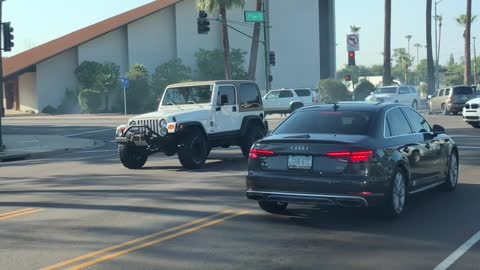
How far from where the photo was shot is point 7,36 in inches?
992

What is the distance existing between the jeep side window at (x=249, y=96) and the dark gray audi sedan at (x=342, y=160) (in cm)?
740

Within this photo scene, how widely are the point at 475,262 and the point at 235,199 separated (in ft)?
15.3

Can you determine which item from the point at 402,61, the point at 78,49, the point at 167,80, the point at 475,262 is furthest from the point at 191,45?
the point at 402,61

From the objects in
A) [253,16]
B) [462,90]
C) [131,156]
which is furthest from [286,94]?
[131,156]

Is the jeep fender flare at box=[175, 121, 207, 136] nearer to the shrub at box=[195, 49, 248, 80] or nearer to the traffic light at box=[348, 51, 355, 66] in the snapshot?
the traffic light at box=[348, 51, 355, 66]

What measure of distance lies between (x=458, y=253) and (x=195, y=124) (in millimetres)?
8927

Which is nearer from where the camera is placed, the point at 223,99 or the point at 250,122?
the point at 223,99

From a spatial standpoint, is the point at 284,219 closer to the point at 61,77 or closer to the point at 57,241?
the point at 57,241

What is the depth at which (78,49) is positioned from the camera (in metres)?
58.6

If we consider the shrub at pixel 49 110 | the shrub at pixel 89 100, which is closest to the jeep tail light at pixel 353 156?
the shrub at pixel 89 100

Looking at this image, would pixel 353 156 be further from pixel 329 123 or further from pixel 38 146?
pixel 38 146

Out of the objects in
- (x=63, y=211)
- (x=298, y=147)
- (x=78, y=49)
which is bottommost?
(x=63, y=211)

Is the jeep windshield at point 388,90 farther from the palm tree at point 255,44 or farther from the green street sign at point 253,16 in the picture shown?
the palm tree at point 255,44

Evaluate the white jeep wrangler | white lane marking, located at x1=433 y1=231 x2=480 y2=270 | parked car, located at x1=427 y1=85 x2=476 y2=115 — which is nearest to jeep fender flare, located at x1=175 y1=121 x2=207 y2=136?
the white jeep wrangler
